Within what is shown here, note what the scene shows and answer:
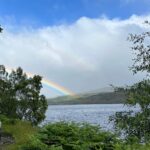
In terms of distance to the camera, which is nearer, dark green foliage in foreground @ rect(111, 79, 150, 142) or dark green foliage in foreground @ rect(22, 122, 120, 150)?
dark green foliage in foreground @ rect(22, 122, 120, 150)

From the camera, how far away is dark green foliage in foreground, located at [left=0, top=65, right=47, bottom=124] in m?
55.9

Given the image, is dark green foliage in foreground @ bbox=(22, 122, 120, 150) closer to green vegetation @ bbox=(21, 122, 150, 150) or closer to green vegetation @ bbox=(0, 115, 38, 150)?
green vegetation @ bbox=(21, 122, 150, 150)

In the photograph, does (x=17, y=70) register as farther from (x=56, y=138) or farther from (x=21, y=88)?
(x=56, y=138)

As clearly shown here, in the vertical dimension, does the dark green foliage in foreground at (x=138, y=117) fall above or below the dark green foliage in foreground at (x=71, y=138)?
above

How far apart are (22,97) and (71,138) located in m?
42.1

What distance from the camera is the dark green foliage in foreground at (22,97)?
55.9 meters

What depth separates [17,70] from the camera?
5888 centimetres

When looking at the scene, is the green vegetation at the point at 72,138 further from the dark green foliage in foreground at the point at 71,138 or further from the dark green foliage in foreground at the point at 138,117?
the dark green foliage in foreground at the point at 138,117

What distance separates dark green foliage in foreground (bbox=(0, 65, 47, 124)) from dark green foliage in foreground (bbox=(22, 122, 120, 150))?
38.5 m

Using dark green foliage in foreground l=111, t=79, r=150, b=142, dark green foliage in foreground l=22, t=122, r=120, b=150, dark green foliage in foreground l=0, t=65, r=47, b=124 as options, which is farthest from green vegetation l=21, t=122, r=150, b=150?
dark green foliage in foreground l=0, t=65, r=47, b=124

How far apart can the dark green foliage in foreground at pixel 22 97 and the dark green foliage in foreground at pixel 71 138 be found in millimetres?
38526

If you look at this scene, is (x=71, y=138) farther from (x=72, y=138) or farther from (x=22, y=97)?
(x=22, y=97)

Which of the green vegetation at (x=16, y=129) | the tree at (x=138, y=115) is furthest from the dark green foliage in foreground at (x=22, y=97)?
the tree at (x=138, y=115)

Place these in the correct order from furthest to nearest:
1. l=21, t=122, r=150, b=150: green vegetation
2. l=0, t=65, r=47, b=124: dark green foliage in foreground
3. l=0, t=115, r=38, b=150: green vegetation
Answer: l=0, t=65, r=47, b=124: dark green foliage in foreground, l=0, t=115, r=38, b=150: green vegetation, l=21, t=122, r=150, b=150: green vegetation
